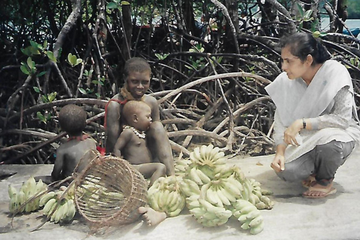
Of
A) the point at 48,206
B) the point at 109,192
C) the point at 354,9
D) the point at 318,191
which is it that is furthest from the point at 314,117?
the point at 354,9

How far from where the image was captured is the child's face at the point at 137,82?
2770mm

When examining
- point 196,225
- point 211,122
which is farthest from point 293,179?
point 211,122

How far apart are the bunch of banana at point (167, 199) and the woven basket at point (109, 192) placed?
0.08 metres

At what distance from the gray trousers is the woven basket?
3.27ft

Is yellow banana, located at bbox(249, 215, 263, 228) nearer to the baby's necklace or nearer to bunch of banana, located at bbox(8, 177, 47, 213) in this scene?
the baby's necklace

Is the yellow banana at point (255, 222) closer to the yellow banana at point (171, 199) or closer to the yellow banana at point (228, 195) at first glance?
the yellow banana at point (228, 195)

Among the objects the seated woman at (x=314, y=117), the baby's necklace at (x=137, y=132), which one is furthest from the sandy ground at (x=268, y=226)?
the baby's necklace at (x=137, y=132)

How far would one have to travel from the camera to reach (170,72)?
4.96 meters

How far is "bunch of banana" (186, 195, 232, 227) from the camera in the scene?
2391 mm

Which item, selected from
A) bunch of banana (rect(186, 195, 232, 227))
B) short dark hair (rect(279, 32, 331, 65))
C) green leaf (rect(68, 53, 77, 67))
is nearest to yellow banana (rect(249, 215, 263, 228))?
bunch of banana (rect(186, 195, 232, 227))

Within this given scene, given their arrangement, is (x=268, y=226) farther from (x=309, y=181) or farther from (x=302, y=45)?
(x=302, y=45)

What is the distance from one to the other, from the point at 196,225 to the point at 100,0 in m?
2.26

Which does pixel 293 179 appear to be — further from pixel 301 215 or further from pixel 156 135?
pixel 156 135

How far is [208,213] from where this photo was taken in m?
2.41
